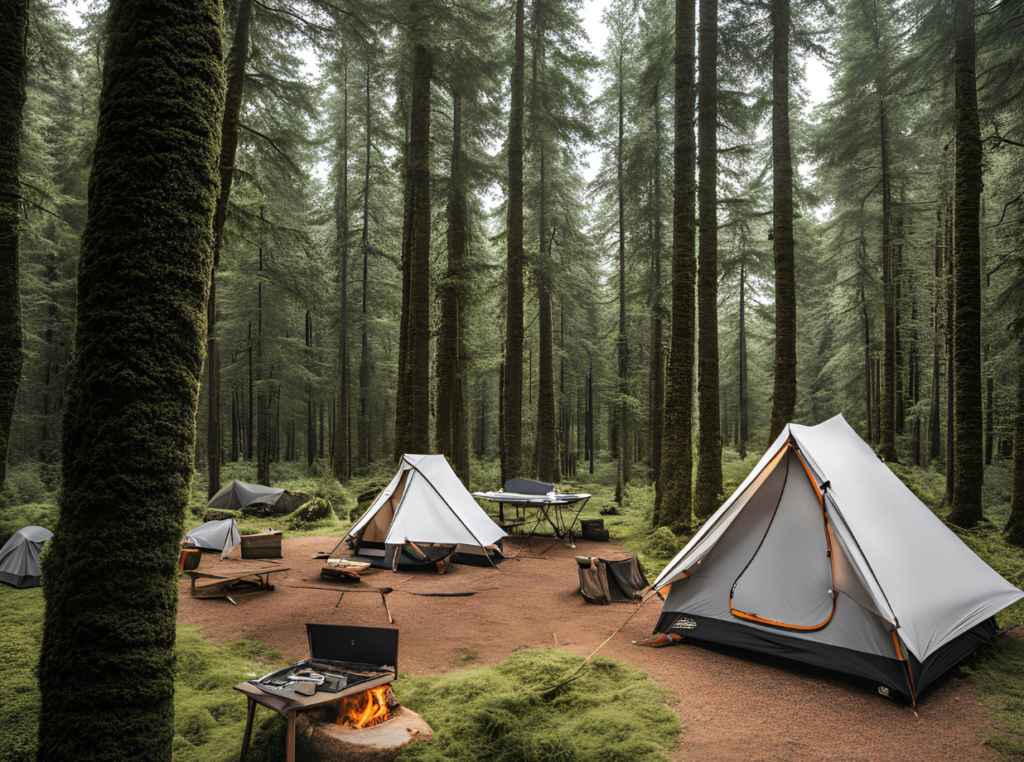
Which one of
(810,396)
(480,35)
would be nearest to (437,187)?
(480,35)

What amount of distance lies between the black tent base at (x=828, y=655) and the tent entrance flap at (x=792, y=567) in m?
0.20

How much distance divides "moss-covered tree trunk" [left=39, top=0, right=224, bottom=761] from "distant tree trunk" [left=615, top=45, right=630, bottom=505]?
15.6m

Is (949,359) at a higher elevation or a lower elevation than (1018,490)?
higher

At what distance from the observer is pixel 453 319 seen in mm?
14539

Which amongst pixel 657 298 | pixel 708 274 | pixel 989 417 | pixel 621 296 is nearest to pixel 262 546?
pixel 708 274

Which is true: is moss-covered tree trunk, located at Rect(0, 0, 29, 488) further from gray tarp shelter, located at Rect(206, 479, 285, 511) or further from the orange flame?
gray tarp shelter, located at Rect(206, 479, 285, 511)

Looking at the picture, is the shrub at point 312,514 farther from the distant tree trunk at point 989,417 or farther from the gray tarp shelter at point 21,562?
the distant tree trunk at point 989,417

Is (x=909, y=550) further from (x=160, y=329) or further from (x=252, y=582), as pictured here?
(x=252, y=582)

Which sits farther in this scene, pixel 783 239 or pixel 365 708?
pixel 783 239

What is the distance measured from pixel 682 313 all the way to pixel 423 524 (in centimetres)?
653

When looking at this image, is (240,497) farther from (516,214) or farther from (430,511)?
(516,214)

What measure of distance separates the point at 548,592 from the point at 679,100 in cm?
977

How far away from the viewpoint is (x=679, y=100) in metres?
11.2

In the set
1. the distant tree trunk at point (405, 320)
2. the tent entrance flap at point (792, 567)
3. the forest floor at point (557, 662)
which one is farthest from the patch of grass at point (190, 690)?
the distant tree trunk at point (405, 320)
